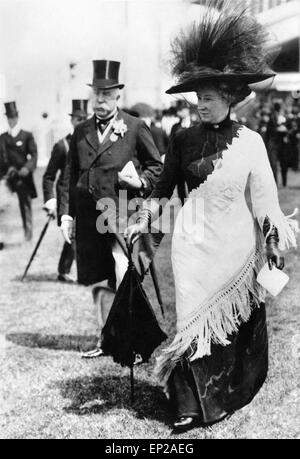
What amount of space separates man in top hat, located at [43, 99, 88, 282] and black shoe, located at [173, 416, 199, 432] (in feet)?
10.8

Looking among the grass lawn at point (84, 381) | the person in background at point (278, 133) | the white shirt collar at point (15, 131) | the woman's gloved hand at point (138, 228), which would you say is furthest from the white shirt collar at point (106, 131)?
the person in background at point (278, 133)

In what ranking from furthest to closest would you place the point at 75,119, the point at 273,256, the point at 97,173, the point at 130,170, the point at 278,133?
the point at 278,133
the point at 75,119
the point at 97,173
the point at 130,170
the point at 273,256

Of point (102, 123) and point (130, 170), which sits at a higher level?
point (102, 123)

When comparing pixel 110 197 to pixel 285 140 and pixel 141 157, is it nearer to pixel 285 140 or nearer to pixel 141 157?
pixel 141 157

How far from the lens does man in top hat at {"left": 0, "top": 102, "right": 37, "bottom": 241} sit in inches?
451

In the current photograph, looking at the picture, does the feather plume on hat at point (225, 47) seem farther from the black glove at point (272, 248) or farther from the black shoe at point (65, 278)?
the black shoe at point (65, 278)

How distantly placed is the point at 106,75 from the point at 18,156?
21.0ft

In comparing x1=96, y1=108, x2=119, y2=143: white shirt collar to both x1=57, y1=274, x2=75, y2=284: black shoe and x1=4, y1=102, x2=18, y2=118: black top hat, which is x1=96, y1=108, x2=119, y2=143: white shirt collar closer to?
x1=57, y1=274, x2=75, y2=284: black shoe

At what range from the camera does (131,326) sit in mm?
Result: 4352

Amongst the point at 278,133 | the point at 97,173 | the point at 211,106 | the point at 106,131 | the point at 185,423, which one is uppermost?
the point at 211,106

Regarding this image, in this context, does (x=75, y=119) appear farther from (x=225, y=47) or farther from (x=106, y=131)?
(x=225, y=47)

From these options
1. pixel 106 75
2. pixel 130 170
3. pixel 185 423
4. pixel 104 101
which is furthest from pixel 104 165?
pixel 185 423

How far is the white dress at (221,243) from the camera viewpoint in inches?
160
